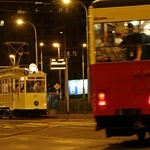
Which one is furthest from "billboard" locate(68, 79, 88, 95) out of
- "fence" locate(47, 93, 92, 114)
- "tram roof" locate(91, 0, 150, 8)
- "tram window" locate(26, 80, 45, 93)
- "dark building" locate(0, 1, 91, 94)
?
"tram roof" locate(91, 0, 150, 8)

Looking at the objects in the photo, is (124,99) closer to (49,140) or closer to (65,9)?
(49,140)

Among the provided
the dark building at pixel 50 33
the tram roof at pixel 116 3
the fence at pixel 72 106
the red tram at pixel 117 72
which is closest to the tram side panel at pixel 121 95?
the red tram at pixel 117 72

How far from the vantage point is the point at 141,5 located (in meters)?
13.2

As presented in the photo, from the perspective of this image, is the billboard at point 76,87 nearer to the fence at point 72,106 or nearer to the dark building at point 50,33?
the dark building at point 50,33

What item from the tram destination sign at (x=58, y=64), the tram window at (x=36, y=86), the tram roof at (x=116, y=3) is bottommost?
the tram window at (x=36, y=86)

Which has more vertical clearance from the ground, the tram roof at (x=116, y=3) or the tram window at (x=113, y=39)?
the tram roof at (x=116, y=3)

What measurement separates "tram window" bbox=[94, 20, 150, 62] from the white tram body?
24949 millimetres

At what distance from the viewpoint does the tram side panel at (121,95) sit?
12805 millimetres

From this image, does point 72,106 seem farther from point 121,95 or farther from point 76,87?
point 121,95

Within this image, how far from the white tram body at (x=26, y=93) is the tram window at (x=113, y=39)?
81.9 ft

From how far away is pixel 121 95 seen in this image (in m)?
13.0

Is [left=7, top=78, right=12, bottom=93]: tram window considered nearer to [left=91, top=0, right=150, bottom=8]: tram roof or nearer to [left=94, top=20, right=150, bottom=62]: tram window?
[left=91, top=0, right=150, bottom=8]: tram roof

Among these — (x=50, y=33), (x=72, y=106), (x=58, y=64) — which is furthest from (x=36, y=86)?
(x=50, y=33)

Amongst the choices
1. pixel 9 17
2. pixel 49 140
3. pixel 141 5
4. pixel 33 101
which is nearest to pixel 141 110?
pixel 141 5
